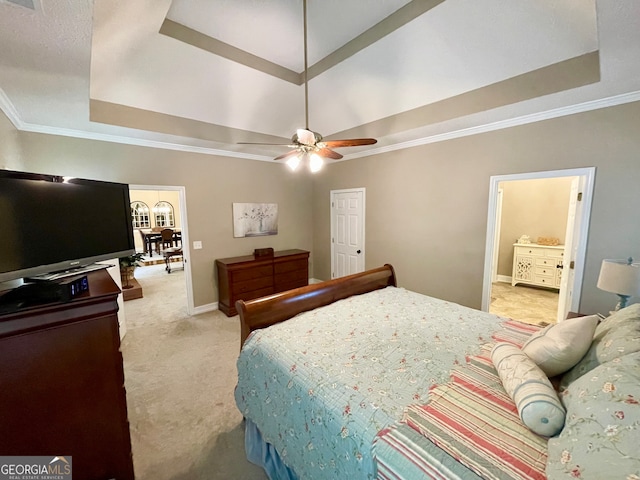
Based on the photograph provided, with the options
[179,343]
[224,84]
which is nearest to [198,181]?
[224,84]

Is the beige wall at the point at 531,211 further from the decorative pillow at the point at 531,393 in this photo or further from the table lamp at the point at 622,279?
the decorative pillow at the point at 531,393

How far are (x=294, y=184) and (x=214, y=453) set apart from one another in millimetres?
4310

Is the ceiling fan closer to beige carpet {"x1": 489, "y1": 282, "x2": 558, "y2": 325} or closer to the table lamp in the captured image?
the table lamp

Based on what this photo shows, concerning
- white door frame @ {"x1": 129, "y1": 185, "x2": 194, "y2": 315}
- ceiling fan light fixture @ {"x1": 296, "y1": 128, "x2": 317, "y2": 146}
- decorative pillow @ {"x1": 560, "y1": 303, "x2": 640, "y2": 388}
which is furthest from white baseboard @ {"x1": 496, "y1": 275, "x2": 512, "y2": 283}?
white door frame @ {"x1": 129, "y1": 185, "x2": 194, "y2": 315}

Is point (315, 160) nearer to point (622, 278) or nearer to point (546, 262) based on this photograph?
point (622, 278)

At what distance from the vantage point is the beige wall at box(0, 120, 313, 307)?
3.08 m

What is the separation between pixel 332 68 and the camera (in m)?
2.94

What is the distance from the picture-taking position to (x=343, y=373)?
1426 millimetres

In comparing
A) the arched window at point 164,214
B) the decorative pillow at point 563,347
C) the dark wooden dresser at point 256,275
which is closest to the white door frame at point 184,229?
the dark wooden dresser at point 256,275

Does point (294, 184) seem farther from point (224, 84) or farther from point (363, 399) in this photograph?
point (363, 399)

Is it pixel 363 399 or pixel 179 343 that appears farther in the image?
pixel 179 343

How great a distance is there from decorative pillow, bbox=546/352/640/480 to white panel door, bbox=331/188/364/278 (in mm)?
3827

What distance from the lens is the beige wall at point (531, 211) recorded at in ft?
16.7

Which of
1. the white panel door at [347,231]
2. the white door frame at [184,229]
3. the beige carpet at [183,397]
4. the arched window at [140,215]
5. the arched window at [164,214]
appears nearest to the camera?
the beige carpet at [183,397]
